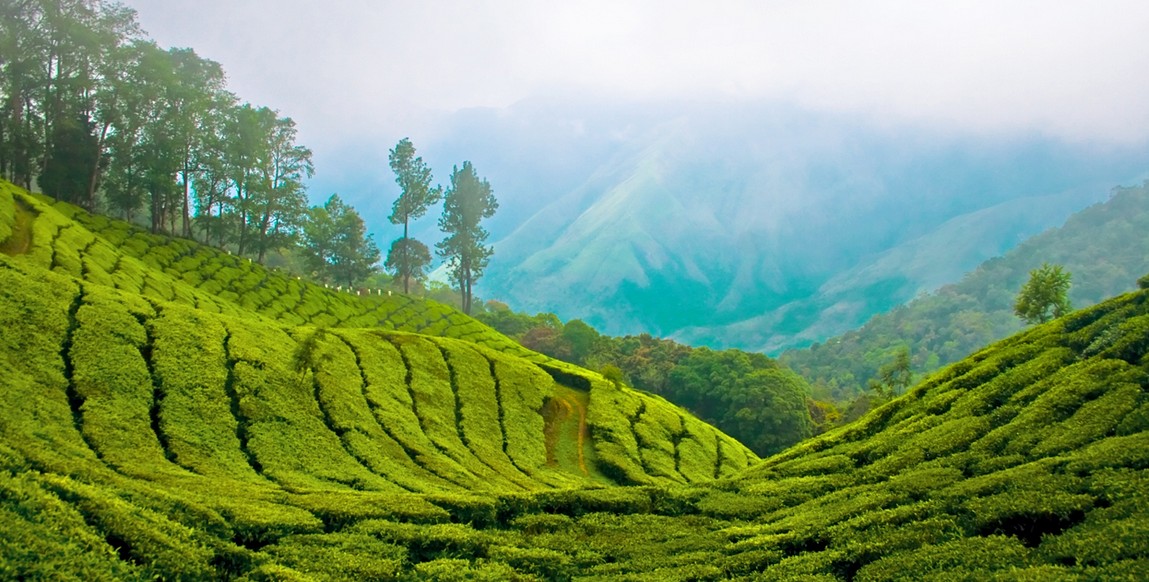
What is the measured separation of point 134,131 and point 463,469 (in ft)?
180

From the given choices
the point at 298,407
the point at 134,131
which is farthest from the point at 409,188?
the point at 298,407

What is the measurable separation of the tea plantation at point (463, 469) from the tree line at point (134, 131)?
25763 mm

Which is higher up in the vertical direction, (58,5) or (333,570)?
(58,5)

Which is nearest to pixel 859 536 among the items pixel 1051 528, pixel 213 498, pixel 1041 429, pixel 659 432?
pixel 1051 528

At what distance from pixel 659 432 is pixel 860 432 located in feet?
48.0

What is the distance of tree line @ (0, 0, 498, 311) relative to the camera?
2309 inches

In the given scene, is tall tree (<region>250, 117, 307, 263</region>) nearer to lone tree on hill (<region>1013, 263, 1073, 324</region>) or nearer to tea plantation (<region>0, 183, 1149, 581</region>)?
tea plantation (<region>0, 183, 1149, 581</region>)

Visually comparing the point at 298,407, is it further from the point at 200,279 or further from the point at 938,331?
the point at 938,331

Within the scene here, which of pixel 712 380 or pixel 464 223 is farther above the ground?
pixel 464 223

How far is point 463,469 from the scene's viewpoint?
28.2 meters

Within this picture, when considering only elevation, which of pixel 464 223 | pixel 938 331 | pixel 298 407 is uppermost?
pixel 464 223

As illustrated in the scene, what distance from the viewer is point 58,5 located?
58.5m

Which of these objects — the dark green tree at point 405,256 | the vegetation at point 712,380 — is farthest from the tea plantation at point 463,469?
the dark green tree at point 405,256

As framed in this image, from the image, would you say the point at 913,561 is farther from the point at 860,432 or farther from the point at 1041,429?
the point at 860,432
